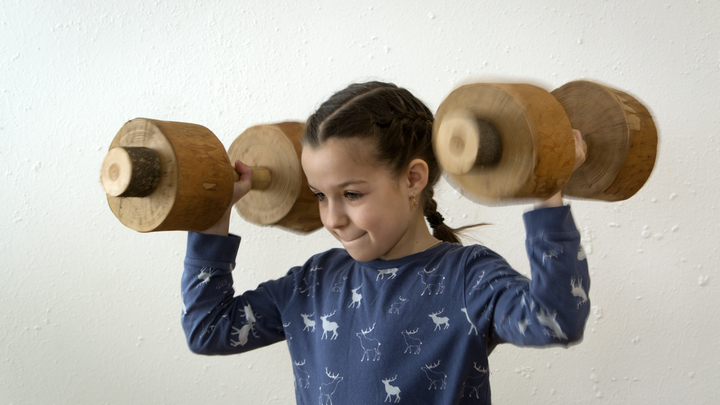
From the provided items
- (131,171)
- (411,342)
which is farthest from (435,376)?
(131,171)

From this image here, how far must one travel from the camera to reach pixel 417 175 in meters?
0.66

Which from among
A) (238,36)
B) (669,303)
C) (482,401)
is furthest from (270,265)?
(669,303)

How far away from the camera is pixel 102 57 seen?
1149 mm

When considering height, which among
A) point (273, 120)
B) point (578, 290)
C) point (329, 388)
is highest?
point (273, 120)

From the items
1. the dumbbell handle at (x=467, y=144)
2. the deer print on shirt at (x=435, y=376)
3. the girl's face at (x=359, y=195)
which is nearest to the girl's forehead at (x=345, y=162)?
the girl's face at (x=359, y=195)

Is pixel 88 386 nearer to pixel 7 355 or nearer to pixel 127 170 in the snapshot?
pixel 7 355

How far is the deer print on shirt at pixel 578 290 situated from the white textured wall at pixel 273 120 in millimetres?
408

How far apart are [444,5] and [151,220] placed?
594mm

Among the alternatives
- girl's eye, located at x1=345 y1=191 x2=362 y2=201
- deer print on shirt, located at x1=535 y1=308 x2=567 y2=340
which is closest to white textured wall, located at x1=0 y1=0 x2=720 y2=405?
girl's eye, located at x1=345 y1=191 x2=362 y2=201

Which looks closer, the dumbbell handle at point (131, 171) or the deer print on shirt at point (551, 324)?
the deer print on shirt at point (551, 324)

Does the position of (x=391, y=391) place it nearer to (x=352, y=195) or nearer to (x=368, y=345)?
(x=368, y=345)

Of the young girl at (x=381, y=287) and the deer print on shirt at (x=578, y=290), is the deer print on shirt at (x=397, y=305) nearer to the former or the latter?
the young girl at (x=381, y=287)

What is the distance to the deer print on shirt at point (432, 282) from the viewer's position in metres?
0.65

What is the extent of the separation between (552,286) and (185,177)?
0.40m
